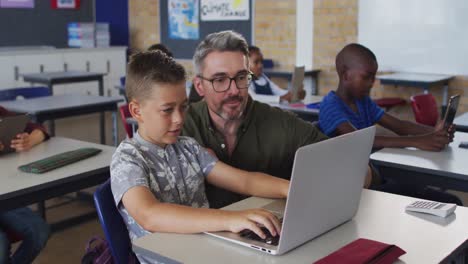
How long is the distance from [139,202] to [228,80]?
617mm

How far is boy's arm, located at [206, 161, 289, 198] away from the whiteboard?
4351 mm

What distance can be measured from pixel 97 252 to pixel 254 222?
54 centimetres

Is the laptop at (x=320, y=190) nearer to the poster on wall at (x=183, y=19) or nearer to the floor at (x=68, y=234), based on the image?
the floor at (x=68, y=234)

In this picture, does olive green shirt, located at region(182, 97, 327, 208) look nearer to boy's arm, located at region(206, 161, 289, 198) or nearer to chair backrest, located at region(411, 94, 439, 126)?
boy's arm, located at region(206, 161, 289, 198)

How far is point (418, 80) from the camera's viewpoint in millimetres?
5242

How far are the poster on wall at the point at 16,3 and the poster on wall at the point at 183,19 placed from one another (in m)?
1.83

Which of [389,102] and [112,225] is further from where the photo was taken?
[389,102]

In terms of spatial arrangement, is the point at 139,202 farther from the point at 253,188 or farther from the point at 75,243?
the point at 75,243

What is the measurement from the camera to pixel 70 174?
221 cm

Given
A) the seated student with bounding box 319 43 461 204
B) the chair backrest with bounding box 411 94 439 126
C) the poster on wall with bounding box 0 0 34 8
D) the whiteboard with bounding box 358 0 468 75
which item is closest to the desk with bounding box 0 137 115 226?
the seated student with bounding box 319 43 461 204

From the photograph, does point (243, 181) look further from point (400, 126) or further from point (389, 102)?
point (389, 102)

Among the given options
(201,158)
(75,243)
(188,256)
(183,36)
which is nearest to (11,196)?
(201,158)

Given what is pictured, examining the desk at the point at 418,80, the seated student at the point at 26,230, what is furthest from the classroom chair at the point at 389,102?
the seated student at the point at 26,230

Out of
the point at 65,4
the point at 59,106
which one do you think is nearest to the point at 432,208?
the point at 59,106
